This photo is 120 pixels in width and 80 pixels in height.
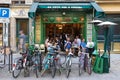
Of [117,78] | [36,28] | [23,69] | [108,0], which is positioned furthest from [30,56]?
[108,0]

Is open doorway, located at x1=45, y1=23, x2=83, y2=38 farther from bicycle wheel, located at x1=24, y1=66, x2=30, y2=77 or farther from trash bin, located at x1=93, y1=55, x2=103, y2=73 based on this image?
bicycle wheel, located at x1=24, y1=66, x2=30, y2=77

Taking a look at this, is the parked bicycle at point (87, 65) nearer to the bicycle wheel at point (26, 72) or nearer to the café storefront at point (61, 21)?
the bicycle wheel at point (26, 72)

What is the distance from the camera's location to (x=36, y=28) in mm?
21312

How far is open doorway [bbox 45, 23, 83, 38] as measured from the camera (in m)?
21.7

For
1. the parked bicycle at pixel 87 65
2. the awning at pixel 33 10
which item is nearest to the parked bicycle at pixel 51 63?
the parked bicycle at pixel 87 65

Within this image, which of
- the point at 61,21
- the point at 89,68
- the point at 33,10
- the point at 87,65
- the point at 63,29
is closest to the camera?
the point at 89,68

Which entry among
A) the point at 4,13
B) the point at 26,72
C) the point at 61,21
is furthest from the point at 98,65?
the point at 61,21

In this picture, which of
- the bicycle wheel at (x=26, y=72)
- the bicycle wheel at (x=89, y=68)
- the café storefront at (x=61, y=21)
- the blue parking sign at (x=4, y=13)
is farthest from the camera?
the café storefront at (x=61, y=21)

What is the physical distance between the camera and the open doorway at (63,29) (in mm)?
21688

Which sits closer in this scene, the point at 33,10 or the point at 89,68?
the point at 89,68

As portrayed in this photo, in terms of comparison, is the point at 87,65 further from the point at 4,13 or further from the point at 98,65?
the point at 4,13

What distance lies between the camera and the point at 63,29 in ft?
71.7

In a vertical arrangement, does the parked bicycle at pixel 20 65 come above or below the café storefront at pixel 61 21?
below

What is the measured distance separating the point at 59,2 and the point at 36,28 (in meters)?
2.55
